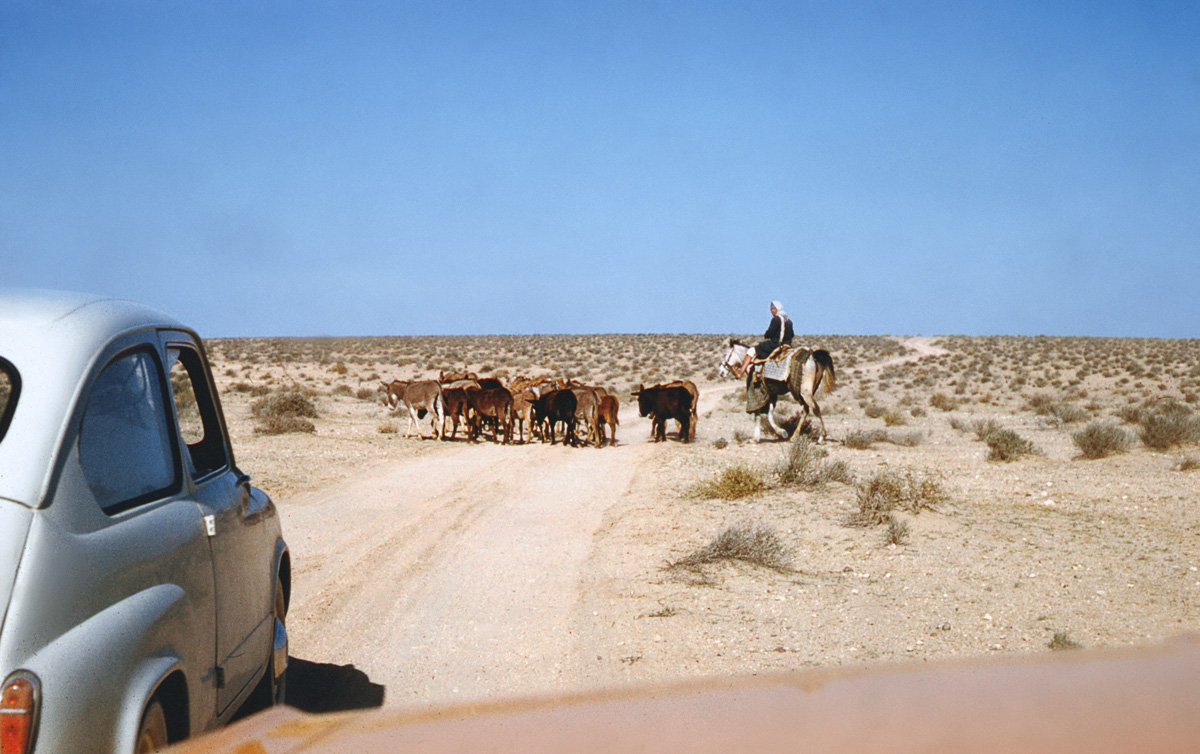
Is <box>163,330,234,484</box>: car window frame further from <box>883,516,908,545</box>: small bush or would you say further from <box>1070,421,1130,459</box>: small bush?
<box>1070,421,1130,459</box>: small bush

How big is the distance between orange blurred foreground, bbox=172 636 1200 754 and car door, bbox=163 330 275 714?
2164 millimetres

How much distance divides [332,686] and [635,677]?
5.86 feet

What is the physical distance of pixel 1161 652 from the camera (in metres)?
1.32

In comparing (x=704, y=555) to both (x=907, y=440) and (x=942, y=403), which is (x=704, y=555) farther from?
(x=942, y=403)

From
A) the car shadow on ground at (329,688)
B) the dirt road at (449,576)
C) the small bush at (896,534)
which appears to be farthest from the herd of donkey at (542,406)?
the car shadow on ground at (329,688)

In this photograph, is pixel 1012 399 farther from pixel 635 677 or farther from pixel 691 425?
pixel 635 677

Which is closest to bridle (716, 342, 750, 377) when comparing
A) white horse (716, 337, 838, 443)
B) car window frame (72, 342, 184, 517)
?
white horse (716, 337, 838, 443)

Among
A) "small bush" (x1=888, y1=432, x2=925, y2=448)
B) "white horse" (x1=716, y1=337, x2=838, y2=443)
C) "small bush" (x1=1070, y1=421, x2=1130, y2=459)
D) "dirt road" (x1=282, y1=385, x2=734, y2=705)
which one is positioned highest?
"white horse" (x1=716, y1=337, x2=838, y2=443)

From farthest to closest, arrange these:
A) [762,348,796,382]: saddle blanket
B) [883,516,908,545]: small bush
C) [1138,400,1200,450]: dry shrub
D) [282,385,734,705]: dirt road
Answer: [762,348,796,382]: saddle blanket → [1138,400,1200,450]: dry shrub → [883,516,908,545]: small bush → [282,385,734,705]: dirt road

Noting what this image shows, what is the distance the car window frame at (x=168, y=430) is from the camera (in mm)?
2793

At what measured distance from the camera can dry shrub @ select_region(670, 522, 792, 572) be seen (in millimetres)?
8578

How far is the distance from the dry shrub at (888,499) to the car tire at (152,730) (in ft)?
27.9

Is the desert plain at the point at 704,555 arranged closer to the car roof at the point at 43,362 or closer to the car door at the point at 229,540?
the car door at the point at 229,540

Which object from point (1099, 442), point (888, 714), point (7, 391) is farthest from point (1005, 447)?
point (888, 714)
